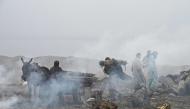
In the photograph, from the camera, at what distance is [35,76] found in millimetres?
15078

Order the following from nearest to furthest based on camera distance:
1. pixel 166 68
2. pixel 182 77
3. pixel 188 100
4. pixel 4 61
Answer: pixel 188 100 → pixel 182 77 → pixel 4 61 → pixel 166 68

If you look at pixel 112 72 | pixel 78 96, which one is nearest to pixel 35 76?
pixel 78 96

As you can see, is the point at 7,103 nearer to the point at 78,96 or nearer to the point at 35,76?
the point at 35,76

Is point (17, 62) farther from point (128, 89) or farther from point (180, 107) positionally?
point (180, 107)

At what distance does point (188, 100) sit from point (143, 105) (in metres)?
3.46

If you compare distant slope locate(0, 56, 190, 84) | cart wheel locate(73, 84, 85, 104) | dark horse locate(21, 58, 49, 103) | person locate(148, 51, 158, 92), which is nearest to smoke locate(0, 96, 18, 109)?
dark horse locate(21, 58, 49, 103)

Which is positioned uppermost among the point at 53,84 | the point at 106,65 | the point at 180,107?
the point at 106,65

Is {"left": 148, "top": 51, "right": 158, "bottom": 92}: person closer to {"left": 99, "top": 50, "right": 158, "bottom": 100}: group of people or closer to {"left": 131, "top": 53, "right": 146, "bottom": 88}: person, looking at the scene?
{"left": 99, "top": 50, "right": 158, "bottom": 100}: group of people

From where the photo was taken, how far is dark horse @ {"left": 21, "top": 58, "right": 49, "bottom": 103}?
14.9 m

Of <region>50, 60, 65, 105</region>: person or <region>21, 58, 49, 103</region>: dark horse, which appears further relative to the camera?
<region>50, 60, 65, 105</region>: person

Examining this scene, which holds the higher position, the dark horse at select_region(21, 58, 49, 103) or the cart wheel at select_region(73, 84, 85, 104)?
the dark horse at select_region(21, 58, 49, 103)

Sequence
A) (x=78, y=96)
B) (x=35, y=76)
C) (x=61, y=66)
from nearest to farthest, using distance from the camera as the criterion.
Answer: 1. (x=35, y=76)
2. (x=78, y=96)
3. (x=61, y=66)

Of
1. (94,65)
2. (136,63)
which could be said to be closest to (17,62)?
(94,65)

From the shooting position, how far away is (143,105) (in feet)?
45.7
